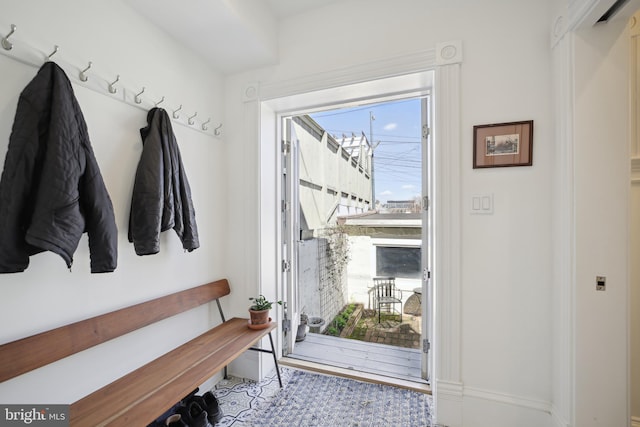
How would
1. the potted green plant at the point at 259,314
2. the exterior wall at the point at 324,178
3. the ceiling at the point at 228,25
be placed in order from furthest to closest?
the exterior wall at the point at 324,178 → the potted green plant at the point at 259,314 → the ceiling at the point at 228,25

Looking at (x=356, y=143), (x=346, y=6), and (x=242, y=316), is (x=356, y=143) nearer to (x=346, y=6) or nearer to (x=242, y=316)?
(x=346, y=6)

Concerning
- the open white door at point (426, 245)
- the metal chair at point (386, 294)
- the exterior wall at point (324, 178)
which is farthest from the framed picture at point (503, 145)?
the metal chair at point (386, 294)

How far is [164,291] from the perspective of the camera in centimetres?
171

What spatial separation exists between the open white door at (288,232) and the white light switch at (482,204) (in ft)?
4.74

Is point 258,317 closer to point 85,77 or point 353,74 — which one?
point 85,77

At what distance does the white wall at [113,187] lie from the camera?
1.12 m

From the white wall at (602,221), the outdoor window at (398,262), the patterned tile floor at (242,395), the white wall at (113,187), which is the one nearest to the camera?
the white wall at (113,187)

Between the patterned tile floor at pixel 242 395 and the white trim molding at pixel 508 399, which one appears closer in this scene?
the white trim molding at pixel 508 399

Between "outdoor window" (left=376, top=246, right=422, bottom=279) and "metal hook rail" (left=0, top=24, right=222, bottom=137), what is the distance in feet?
5.94

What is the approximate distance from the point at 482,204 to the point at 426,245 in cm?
52

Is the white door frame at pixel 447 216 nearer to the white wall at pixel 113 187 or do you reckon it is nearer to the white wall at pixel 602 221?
the white wall at pixel 602 221

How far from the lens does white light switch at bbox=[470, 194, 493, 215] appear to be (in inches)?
62.2
